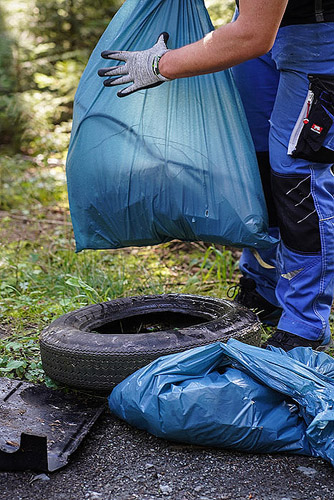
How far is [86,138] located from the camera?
262 centimetres

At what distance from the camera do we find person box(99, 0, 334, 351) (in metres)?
2.28

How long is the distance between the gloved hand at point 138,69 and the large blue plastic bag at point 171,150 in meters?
0.10

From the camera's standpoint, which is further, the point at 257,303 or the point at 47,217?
the point at 47,217

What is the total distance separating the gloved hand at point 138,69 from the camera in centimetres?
238

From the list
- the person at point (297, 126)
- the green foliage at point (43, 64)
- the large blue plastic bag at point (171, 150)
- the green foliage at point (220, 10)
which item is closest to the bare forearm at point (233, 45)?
the person at point (297, 126)

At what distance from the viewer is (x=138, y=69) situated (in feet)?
7.91

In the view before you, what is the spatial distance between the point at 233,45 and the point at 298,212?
2.38 feet

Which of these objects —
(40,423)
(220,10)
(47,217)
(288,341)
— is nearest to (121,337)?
(40,423)

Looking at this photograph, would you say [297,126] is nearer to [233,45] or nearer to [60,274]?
[233,45]

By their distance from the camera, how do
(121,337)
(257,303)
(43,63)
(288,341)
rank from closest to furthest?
1. (121,337)
2. (288,341)
3. (257,303)
4. (43,63)

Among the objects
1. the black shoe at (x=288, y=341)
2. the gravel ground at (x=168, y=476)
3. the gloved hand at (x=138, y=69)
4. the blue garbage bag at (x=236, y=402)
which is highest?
the gloved hand at (x=138, y=69)

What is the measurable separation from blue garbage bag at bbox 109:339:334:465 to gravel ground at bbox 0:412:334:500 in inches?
1.7

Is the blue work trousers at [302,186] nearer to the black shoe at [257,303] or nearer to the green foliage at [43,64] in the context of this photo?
the black shoe at [257,303]

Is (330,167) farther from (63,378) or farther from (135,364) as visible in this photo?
(63,378)
